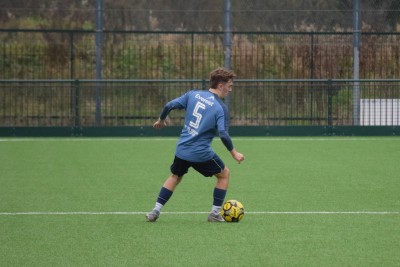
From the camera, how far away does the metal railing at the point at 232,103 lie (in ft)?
72.2

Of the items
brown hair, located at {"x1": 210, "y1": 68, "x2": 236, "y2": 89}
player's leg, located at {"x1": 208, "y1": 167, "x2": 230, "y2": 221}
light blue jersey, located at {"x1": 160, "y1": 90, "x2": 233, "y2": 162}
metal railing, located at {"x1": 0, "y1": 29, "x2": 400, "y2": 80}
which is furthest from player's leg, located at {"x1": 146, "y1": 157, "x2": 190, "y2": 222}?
metal railing, located at {"x1": 0, "y1": 29, "x2": 400, "y2": 80}

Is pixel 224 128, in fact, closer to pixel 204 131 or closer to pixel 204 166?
pixel 204 131

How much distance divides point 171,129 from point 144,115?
0.95m

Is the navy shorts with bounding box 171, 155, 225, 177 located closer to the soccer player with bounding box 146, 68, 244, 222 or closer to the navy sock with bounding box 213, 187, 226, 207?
the soccer player with bounding box 146, 68, 244, 222

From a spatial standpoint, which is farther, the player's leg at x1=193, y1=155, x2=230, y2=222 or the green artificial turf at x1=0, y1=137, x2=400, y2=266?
the player's leg at x1=193, y1=155, x2=230, y2=222

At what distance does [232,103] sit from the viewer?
2253 cm

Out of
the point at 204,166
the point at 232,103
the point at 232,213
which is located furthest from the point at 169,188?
the point at 232,103

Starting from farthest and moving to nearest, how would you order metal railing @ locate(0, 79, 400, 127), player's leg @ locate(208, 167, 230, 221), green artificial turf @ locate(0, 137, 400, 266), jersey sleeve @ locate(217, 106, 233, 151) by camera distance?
metal railing @ locate(0, 79, 400, 127), player's leg @ locate(208, 167, 230, 221), jersey sleeve @ locate(217, 106, 233, 151), green artificial turf @ locate(0, 137, 400, 266)

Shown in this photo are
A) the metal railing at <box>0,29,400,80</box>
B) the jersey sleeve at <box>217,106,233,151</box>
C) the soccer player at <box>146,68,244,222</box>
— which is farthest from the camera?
the metal railing at <box>0,29,400,80</box>

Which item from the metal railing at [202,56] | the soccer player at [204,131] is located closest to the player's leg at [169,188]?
the soccer player at [204,131]

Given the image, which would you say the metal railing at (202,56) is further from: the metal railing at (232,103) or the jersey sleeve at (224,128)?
the jersey sleeve at (224,128)

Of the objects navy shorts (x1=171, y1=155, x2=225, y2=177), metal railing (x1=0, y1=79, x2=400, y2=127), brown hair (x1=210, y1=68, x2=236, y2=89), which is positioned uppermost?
brown hair (x1=210, y1=68, x2=236, y2=89)

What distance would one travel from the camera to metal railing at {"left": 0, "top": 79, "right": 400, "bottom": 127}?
72.2ft

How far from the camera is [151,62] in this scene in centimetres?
2467
